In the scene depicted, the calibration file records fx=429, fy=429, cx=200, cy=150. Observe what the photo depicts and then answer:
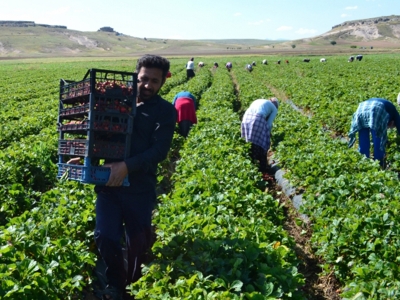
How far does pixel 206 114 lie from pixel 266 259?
30.0ft

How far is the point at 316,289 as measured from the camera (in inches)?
194

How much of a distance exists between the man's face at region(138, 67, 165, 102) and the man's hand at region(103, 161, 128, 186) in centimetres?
72

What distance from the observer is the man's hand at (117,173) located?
11.6ft

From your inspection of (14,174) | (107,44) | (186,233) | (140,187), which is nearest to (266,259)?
(186,233)

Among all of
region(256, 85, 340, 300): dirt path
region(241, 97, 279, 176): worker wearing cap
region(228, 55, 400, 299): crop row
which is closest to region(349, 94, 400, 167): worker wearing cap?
region(228, 55, 400, 299): crop row

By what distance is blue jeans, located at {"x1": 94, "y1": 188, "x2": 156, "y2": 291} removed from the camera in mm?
3848

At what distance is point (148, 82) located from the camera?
390cm

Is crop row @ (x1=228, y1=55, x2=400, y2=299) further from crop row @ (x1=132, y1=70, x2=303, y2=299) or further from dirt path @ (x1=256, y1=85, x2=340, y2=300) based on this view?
crop row @ (x1=132, y1=70, x2=303, y2=299)

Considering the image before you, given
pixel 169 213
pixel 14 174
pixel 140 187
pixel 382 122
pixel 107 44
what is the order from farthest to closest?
pixel 107 44
pixel 382 122
pixel 14 174
pixel 169 213
pixel 140 187

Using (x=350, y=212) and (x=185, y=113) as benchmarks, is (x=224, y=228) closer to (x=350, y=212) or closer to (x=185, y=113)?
(x=350, y=212)

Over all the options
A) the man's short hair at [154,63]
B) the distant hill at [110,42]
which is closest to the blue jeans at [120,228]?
the man's short hair at [154,63]

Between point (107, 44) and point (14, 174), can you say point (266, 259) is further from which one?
point (107, 44)

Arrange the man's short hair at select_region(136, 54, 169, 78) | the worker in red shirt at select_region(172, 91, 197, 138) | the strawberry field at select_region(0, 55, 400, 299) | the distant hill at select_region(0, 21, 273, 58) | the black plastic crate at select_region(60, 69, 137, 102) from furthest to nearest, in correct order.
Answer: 1. the distant hill at select_region(0, 21, 273, 58)
2. the worker in red shirt at select_region(172, 91, 197, 138)
3. the man's short hair at select_region(136, 54, 169, 78)
4. the black plastic crate at select_region(60, 69, 137, 102)
5. the strawberry field at select_region(0, 55, 400, 299)

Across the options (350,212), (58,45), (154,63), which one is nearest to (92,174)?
(154,63)
